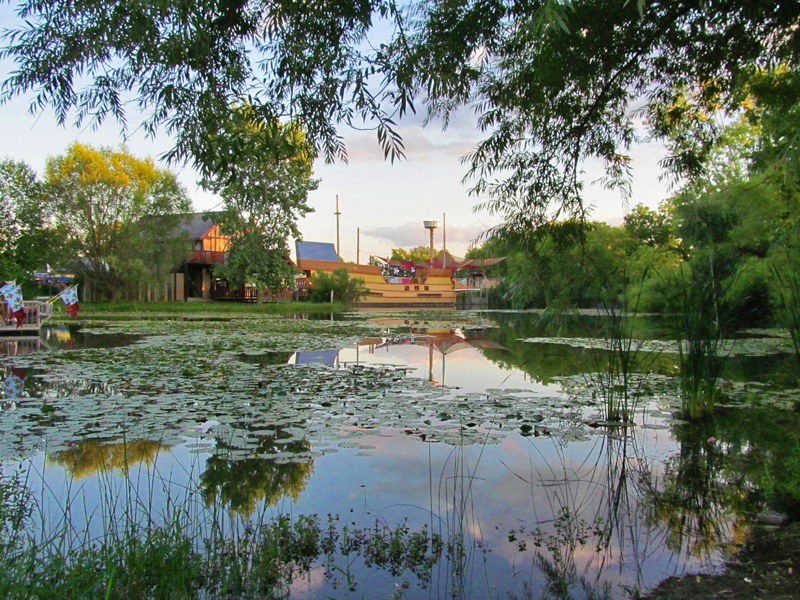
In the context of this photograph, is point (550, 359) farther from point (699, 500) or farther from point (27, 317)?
point (27, 317)

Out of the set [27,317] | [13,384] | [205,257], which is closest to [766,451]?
[13,384]

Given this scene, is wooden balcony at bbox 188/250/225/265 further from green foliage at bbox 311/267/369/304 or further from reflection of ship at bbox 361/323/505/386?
reflection of ship at bbox 361/323/505/386

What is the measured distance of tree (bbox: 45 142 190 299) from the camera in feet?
94.6

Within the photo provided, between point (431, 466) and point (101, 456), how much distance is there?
89.3 inches

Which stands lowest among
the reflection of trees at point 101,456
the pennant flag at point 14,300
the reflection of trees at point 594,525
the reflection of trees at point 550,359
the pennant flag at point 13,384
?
the reflection of trees at point 594,525

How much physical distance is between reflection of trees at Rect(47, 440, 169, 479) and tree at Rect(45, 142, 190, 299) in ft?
90.0

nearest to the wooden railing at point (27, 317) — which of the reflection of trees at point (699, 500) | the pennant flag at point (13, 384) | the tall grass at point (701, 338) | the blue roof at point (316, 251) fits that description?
the pennant flag at point (13, 384)

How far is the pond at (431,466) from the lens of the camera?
2855mm

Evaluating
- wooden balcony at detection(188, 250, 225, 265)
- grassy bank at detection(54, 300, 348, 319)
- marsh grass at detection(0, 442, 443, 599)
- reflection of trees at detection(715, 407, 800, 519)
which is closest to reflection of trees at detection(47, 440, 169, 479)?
marsh grass at detection(0, 442, 443, 599)

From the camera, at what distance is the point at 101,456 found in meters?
4.18

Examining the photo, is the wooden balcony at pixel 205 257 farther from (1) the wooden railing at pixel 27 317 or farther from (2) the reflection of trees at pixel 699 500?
(2) the reflection of trees at pixel 699 500

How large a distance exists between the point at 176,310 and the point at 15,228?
26.9ft

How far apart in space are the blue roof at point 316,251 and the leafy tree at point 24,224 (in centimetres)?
2260

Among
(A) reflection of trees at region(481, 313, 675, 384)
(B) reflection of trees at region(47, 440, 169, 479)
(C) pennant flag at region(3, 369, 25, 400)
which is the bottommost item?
(A) reflection of trees at region(481, 313, 675, 384)
